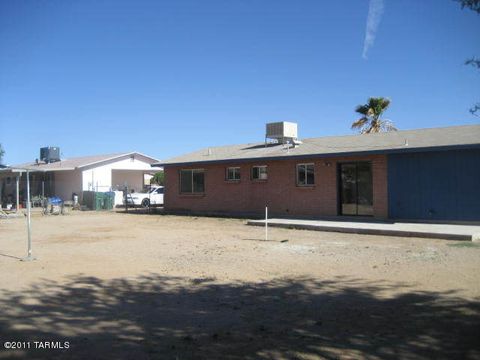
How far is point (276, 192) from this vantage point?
21.7 meters

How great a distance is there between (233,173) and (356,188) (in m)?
6.81

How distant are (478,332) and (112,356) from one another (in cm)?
410

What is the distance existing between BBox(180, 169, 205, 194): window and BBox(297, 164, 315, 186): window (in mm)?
6186

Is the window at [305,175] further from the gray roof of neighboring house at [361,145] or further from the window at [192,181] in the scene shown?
the window at [192,181]

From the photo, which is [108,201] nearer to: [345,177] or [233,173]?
[233,173]

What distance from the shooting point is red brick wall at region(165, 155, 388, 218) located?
60.5ft

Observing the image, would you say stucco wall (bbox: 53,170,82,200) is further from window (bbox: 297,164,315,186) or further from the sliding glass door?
the sliding glass door

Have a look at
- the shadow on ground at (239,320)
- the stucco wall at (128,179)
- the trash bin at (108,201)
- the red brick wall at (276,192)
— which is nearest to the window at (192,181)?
the red brick wall at (276,192)

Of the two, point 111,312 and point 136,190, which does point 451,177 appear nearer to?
→ point 111,312

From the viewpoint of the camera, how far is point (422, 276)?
859 cm

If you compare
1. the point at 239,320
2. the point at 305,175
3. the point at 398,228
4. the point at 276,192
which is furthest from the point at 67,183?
the point at 239,320

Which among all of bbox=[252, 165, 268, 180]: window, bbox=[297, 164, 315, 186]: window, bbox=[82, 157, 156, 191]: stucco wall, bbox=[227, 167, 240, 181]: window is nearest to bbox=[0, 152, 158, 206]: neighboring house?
bbox=[82, 157, 156, 191]: stucco wall

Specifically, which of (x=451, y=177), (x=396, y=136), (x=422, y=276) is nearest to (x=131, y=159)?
(x=396, y=136)

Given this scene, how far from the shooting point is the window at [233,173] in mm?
23516
